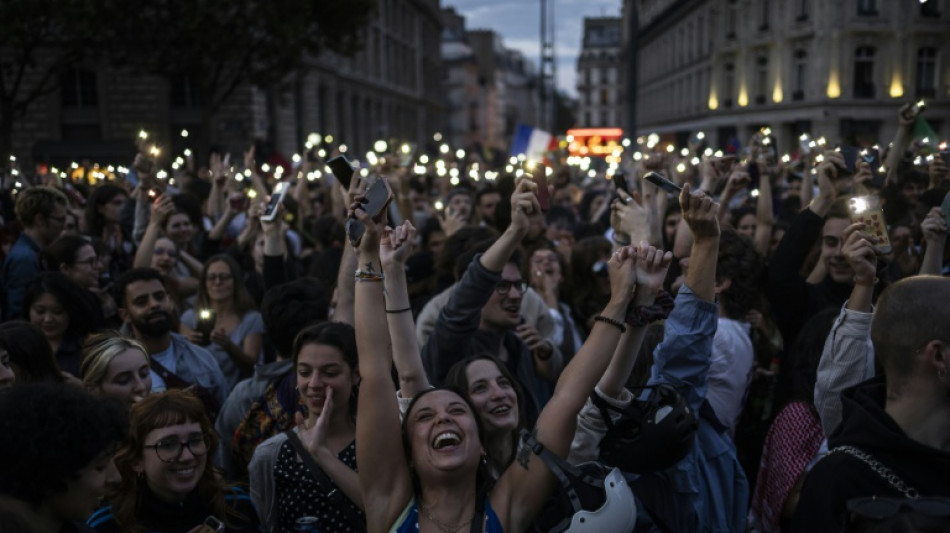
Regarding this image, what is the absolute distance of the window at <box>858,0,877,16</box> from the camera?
34.9 metres

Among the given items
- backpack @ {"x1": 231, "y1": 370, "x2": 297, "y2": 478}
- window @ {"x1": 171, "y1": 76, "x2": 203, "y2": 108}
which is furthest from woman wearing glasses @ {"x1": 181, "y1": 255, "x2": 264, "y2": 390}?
window @ {"x1": 171, "y1": 76, "x2": 203, "y2": 108}

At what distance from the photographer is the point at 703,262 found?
3125 mm

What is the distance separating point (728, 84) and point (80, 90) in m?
32.5

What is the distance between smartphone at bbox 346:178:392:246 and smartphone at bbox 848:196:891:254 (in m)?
1.81

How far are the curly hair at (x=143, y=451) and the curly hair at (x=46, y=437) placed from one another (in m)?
0.64

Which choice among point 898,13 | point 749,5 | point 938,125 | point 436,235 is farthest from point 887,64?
point 436,235

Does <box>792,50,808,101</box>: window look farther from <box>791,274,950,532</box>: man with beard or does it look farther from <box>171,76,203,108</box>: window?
<box>791,274,950,532</box>: man with beard

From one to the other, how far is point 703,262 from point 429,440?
118 centimetres

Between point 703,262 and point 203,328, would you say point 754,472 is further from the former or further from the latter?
point 203,328

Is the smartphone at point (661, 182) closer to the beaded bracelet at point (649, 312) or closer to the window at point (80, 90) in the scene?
the beaded bracelet at point (649, 312)

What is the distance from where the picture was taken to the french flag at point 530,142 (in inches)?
482

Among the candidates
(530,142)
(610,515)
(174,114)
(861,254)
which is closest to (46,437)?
(610,515)

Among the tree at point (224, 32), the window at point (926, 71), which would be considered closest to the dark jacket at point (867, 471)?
the tree at point (224, 32)

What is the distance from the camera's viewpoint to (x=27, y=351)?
148 inches
